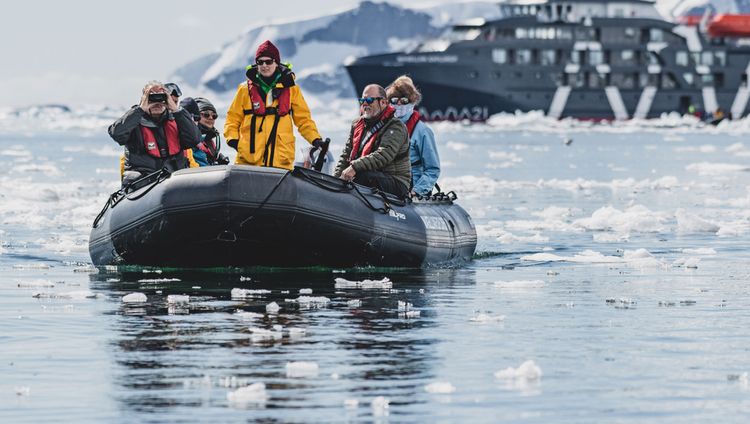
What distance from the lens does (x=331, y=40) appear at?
180 meters

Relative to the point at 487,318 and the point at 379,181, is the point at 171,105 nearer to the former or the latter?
the point at 379,181

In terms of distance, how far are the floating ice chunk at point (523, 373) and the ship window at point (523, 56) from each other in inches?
3295

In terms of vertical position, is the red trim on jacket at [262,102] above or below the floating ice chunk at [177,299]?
above

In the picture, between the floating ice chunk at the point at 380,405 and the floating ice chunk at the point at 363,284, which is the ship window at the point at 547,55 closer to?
the floating ice chunk at the point at 363,284

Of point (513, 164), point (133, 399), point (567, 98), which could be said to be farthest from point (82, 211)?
point (567, 98)

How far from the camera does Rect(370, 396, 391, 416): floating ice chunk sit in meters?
7.27

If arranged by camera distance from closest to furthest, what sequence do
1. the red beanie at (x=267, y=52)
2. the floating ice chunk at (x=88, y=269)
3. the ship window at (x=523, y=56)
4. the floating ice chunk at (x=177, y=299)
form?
the floating ice chunk at (x=177, y=299) < the red beanie at (x=267, y=52) < the floating ice chunk at (x=88, y=269) < the ship window at (x=523, y=56)

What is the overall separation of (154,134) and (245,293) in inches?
97.8

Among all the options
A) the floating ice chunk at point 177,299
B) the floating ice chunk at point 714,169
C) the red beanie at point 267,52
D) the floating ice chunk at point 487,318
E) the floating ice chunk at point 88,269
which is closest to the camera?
the floating ice chunk at point 487,318

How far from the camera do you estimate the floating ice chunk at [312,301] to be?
11.3m

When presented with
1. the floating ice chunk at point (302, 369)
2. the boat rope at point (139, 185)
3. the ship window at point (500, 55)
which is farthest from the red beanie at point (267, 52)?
the ship window at point (500, 55)

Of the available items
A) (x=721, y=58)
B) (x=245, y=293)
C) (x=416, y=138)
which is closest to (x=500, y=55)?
(x=721, y=58)

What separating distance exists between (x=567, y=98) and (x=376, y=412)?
87.3 m

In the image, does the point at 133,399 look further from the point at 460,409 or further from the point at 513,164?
the point at 513,164
